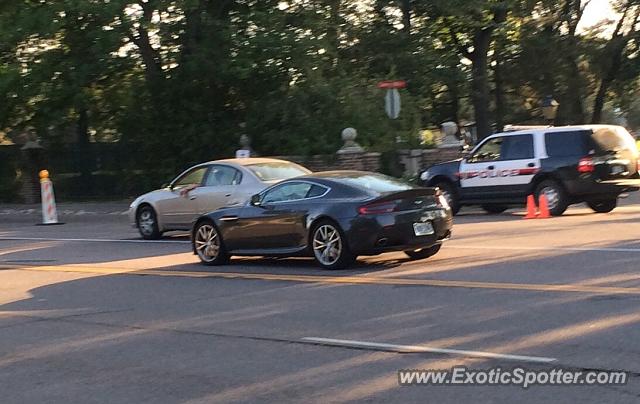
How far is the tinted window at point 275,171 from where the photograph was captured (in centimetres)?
1711

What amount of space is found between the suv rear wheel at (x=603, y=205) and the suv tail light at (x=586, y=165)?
33.6 inches

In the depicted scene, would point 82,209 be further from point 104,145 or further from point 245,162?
point 245,162

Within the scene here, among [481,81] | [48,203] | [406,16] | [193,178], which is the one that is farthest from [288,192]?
[481,81]

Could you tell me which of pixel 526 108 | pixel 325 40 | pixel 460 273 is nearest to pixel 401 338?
pixel 460 273

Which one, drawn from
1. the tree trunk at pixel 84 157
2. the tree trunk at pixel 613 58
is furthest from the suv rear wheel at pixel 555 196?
the tree trunk at pixel 613 58

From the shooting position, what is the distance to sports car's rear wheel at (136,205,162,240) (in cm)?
1931

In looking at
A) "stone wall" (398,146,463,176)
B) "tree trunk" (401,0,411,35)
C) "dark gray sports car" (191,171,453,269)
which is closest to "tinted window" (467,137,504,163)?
"stone wall" (398,146,463,176)

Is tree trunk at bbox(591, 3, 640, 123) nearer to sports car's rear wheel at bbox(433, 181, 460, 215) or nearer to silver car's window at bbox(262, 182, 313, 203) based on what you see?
sports car's rear wheel at bbox(433, 181, 460, 215)

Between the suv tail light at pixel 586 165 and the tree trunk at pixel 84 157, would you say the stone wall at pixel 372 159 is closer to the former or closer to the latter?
the suv tail light at pixel 586 165

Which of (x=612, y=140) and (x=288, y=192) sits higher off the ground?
(x=612, y=140)

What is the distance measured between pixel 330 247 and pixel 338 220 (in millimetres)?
449

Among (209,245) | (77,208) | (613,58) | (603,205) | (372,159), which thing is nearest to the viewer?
(209,245)

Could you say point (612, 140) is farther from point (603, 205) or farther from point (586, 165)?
point (603, 205)

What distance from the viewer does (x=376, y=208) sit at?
12.3 meters
